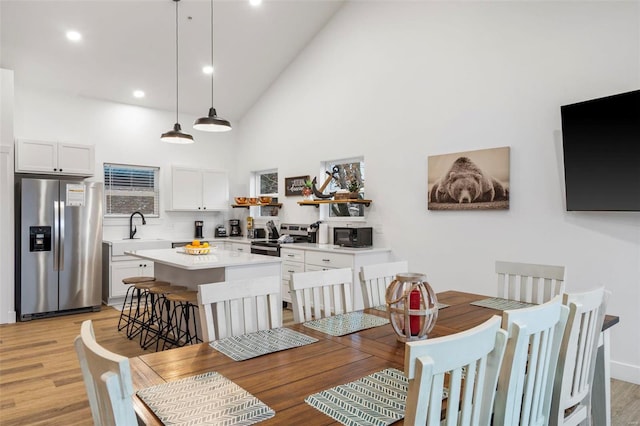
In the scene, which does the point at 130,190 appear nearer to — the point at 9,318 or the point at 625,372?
the point at 9,318

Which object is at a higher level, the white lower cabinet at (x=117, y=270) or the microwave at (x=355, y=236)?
the microwave at (x=355, y=236)

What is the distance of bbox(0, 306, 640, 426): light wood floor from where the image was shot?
106 inches

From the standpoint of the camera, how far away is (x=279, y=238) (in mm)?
6273

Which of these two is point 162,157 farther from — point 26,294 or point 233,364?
point 233,364

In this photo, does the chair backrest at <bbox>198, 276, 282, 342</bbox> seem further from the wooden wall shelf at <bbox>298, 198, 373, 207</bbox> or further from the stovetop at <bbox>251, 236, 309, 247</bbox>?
the stovetop at <bbox>251, 236, 309, 247</bbox>

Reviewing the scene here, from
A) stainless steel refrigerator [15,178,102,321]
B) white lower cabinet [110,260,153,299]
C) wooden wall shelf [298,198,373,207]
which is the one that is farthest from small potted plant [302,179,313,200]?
stainless steel refrigerator [15,178,102,321]

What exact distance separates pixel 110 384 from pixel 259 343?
3.10 ft

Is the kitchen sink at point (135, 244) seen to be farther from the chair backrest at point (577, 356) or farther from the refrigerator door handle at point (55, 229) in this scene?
the chair backrest at point (577, 356)

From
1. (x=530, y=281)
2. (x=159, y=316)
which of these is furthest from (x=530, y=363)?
(x=159, y=316)

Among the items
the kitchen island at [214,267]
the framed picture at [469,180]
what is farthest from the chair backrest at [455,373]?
the framed picture at [469,180]

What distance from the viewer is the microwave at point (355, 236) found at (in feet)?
16.4

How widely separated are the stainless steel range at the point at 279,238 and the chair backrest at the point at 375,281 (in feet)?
10.4

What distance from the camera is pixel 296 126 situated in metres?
6.29

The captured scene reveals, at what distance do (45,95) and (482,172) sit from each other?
19.1ft
